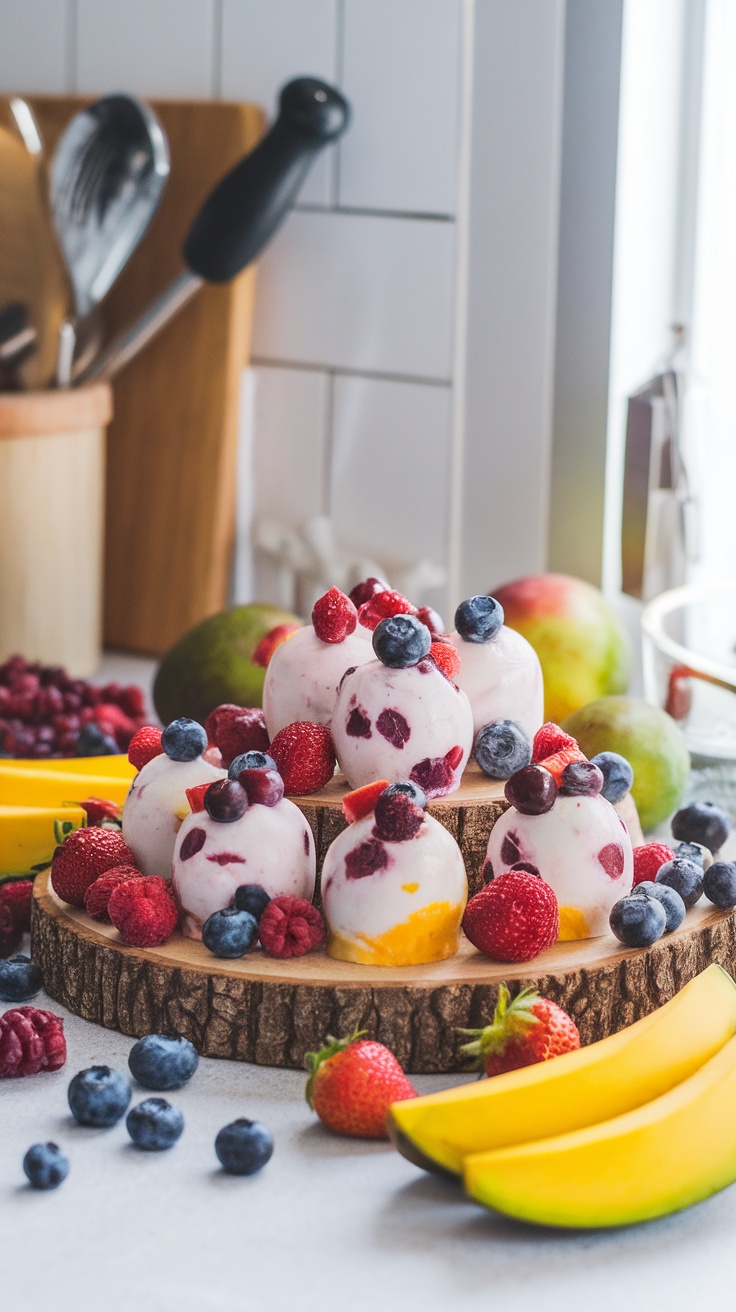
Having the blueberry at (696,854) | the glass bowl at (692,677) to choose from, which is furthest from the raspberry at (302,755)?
the glass bowl at (692,677)

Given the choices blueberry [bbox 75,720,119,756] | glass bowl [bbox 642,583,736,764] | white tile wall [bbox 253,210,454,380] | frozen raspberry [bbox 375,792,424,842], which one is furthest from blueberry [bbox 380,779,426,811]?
white tile wall [bbox 253,210,454,380]

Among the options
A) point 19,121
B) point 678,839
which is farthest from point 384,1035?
point 19,121

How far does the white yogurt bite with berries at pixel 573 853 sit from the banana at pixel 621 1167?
0.50ft

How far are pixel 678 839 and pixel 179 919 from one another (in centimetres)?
37

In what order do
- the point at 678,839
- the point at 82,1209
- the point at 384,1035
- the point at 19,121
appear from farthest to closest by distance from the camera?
the point at 19,121, the point at 678,839, the point at 384,1035, the point at 82,1209

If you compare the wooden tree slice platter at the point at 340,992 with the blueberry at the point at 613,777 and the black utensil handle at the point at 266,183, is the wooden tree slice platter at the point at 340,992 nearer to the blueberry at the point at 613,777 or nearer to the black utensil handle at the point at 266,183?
the blueberry at the point at 613,777

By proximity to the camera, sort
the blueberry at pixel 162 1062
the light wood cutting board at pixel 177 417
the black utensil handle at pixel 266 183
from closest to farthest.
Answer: the blueberry at pixel 162 1062
the black utensil handle at pixel 266 183
the light wood cutting board at pixel 177 417

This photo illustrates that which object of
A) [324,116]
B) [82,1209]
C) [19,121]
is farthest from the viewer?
[19,121]

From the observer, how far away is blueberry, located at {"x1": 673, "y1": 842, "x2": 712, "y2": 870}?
2.79 ft

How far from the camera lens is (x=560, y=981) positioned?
28.5 inches

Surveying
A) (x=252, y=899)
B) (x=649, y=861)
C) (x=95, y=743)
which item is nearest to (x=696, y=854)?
(x=649, y=861)

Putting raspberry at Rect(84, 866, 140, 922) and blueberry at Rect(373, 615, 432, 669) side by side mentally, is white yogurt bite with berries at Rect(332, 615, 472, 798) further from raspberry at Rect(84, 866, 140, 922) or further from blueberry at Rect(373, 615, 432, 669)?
raspberry at Rect(84, 866, 140, 922)

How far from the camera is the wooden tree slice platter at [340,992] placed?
0.71 metres

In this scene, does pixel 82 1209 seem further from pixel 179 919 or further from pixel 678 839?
pixel 678 839
